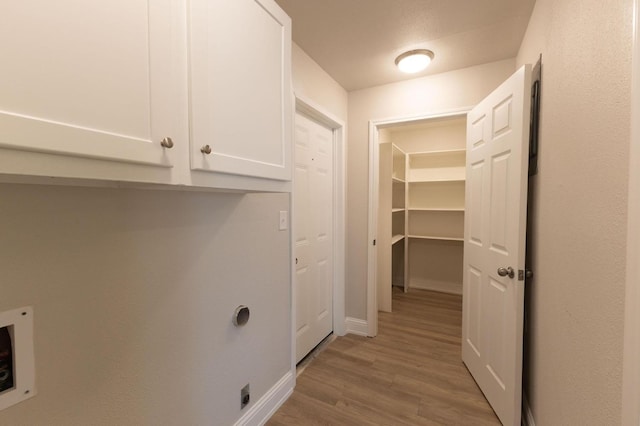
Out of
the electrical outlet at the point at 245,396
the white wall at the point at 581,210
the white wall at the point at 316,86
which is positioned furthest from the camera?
the white wall at the point at 316,86

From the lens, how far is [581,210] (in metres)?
1.00

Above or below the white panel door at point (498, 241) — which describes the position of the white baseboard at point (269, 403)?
below

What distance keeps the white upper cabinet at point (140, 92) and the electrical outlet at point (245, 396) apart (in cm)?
117

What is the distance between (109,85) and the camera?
25.2 inches

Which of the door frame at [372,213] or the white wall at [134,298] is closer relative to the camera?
the white wall at [134,298]

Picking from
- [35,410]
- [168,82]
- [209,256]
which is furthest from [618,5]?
[35,410]

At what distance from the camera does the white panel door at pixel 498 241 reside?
5.04 ft

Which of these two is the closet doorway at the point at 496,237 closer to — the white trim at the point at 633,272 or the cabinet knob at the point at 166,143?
the white trim at the point at 633,272

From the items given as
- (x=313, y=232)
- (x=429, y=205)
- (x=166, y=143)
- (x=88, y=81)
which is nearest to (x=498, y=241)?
(x=313, y=232)

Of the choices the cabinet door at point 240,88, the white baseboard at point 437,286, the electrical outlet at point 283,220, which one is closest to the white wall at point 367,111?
the electrical outlet at point 283,220

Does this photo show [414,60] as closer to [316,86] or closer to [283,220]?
[316,86]

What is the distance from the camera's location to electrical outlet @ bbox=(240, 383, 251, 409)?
1.51 metres

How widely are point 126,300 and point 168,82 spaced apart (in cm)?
77

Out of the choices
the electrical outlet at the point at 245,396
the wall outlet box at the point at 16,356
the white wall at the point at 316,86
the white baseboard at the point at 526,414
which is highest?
the white wall at the point at 316,86
